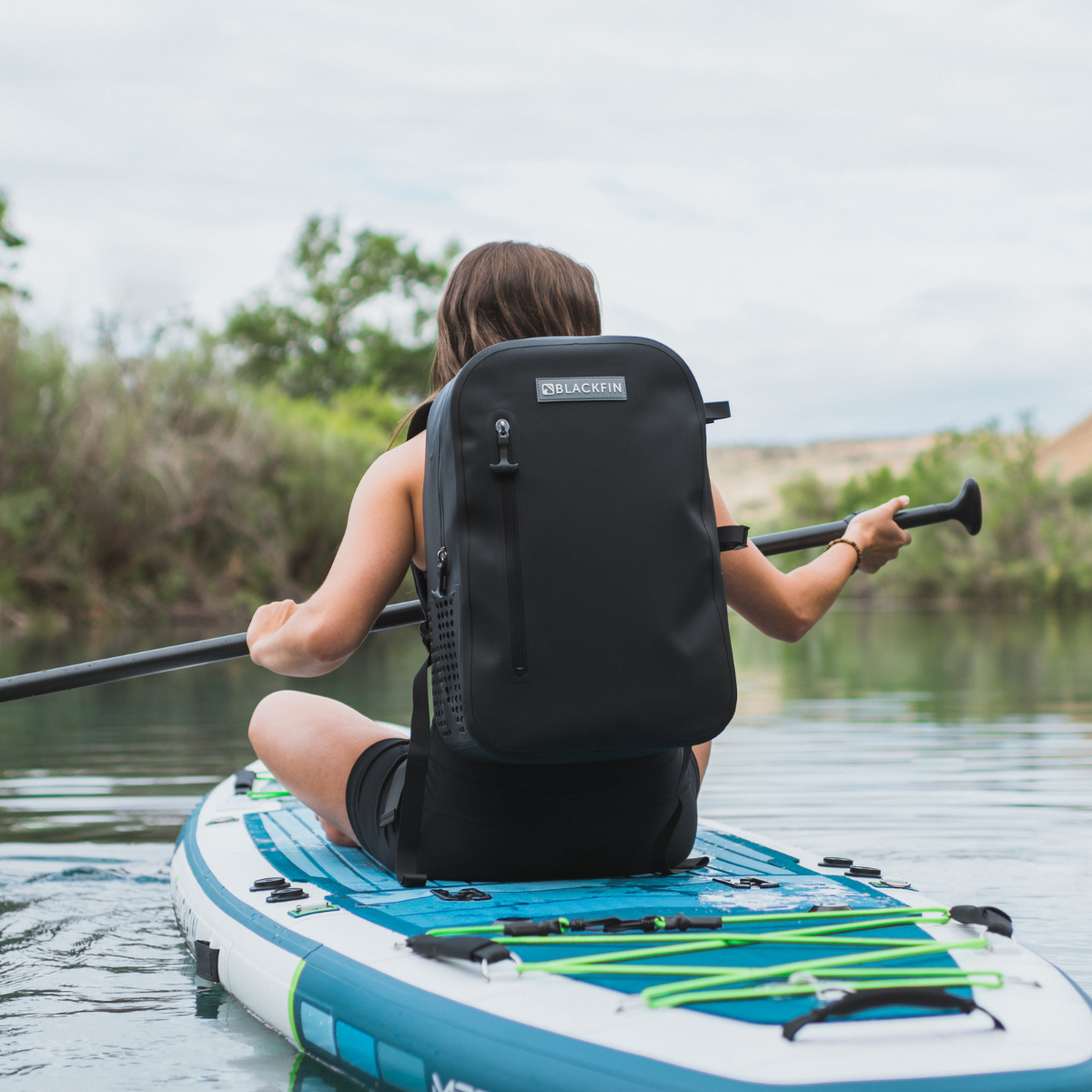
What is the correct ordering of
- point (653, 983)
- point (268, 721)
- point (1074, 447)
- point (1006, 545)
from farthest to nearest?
point (1074, 447), point (1006, 545), point (268, 721), point (653, 983)

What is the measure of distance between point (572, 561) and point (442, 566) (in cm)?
20

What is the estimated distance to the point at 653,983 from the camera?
168cm

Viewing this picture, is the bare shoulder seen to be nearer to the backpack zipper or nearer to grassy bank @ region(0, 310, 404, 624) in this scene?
the backpack zipper

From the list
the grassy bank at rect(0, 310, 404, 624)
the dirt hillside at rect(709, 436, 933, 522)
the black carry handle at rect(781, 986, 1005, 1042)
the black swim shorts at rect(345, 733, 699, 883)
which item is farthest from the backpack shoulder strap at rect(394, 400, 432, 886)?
the dirt hillside at rect(709, 436, 933, 522)

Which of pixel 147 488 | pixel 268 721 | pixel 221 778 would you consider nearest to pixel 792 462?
pixel 147 488

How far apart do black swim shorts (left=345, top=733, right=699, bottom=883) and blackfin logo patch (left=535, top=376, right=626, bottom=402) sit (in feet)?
1.86

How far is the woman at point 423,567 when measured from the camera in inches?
81.7

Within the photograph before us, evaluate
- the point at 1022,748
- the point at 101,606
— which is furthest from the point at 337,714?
the point at 101,606

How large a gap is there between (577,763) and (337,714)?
25.0 inches

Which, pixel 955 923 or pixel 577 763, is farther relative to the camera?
pixel 577 763

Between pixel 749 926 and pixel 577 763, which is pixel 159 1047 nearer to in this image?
pixel 577 763

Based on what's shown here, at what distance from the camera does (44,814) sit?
14.5 feet

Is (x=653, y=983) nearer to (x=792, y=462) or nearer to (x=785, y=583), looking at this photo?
(x=785, y=583)

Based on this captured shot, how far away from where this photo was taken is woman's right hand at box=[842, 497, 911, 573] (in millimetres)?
2500
